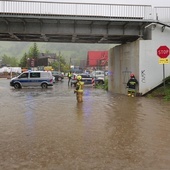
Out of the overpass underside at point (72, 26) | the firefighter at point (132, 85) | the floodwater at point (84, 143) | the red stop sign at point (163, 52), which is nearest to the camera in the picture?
the floodwater at point (84, 143)

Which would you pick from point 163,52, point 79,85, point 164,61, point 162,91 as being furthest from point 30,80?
point 79,85

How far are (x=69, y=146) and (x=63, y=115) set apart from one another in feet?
17.3

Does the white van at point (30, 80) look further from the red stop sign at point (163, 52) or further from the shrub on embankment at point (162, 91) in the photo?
the red stop sign at point (163, 52)

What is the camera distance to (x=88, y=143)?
7.46m

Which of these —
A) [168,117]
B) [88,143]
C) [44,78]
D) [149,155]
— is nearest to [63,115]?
[168,117]

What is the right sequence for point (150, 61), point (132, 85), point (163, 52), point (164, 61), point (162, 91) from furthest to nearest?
1. point (150, 61)
2. point (132, 85)
3. point (162, 91)
4. point (163, 52)
5. point (164, 61)

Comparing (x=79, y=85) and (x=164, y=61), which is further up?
(x=164, y=61)

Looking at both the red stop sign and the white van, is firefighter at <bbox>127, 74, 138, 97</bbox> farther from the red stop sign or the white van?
the white van

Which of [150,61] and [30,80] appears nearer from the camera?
[150,61]

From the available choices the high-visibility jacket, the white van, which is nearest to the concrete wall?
the high-visibility jacket

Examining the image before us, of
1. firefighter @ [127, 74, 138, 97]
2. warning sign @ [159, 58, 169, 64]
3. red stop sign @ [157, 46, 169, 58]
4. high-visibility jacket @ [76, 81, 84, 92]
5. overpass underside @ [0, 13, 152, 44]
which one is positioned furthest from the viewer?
firefighter @ [127, 74, 138, 97]

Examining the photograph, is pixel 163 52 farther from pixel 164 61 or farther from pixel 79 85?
pixel 79 85

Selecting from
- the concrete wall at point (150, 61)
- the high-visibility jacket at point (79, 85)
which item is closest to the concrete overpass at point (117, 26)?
the concrete wall at point (150, 61)

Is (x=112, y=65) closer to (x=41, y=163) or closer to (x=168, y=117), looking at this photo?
(x=168, y=117)
